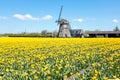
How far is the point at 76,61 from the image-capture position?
13406 mm

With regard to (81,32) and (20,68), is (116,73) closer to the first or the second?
(20,68)

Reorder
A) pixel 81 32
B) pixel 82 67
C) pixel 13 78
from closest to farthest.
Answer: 1. pixel 13 78
2. pixel 82 67
3. pixel 81 32

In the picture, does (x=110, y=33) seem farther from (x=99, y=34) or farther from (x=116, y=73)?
(x=116, y=73)

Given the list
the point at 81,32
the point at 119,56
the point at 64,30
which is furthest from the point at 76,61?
the point at 81,32

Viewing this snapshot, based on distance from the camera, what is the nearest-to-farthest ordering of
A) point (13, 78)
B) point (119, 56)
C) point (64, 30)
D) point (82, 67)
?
point (13, 78)
point (82, 67)
point (119, 56)
point (64, 30)

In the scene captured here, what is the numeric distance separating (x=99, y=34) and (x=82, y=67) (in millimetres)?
73310

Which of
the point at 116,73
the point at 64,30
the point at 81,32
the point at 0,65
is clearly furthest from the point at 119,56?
the point at 81,32

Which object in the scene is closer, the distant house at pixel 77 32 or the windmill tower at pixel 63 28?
the windmill tower at pixel 63 28

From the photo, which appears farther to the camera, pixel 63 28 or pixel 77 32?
pixel 77 32

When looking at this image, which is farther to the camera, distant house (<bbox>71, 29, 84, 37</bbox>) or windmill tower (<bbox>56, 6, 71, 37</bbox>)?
distant house (<bbox>71, 29, 84, 37</bbox>)

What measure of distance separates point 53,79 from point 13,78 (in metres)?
1.33

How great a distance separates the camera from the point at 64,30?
246ft

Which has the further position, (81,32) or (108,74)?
(81,32)

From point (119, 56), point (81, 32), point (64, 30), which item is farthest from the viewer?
point (81, 32)
